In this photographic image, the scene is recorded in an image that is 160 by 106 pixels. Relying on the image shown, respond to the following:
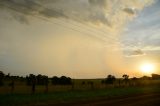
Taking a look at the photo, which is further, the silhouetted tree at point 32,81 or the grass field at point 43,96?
the silhouetted tree at point 32,81

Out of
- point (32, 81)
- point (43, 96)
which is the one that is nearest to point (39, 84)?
point (32, 81)

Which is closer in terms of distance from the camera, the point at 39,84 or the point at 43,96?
the point at 43,96

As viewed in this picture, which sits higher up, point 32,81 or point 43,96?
point 32,81

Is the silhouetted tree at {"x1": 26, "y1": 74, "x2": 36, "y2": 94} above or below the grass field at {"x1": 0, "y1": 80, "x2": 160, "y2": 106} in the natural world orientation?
above

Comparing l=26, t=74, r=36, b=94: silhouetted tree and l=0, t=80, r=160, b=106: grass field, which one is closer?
l=0, t=80, r=160, b=106: grass field

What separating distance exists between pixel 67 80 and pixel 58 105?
5632 cm

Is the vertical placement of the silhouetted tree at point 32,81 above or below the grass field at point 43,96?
above

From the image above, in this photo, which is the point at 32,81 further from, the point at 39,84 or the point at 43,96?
the point at 39,84

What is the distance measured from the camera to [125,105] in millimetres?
23828

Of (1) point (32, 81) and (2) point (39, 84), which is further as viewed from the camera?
(2) point (39, 84)

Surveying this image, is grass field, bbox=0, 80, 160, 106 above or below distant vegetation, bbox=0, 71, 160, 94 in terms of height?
below

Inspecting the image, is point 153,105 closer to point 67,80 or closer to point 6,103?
point 6,103

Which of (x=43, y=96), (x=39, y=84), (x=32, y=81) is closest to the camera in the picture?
(x=43, y=96)

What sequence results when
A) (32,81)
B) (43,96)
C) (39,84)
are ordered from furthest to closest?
(39,84), (32,81), (43,96)
